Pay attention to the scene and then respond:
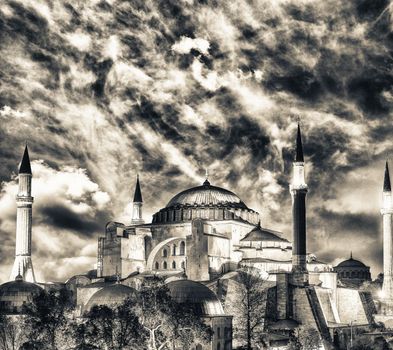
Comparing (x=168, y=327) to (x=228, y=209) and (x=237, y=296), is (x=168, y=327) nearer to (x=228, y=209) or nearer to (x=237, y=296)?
(x=237, y=296)

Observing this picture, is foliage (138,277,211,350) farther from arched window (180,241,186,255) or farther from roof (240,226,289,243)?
roof (240,226,289,243)

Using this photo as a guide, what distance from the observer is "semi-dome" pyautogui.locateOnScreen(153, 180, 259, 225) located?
63.2 meters

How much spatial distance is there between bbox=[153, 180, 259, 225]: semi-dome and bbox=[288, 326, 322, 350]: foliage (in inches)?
539

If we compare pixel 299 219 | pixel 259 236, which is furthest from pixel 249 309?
pixel 259 236

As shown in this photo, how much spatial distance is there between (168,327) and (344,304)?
21.2 metres

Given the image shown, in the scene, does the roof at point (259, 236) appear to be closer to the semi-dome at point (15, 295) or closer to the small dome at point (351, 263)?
the semi-dome at point (15, 295)

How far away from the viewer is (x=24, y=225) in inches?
2349

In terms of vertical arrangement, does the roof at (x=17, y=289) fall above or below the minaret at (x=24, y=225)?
below

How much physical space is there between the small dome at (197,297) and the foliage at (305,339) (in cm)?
415

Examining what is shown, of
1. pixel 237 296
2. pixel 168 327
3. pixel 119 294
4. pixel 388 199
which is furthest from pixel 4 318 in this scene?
pixel 388 199

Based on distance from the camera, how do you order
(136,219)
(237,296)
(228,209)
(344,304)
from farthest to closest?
(136,219) < (228,209) < (344,304) < (237,296)

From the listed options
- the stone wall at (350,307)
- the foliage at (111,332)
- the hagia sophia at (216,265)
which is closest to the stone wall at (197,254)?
the hagia sophia at (216,265)

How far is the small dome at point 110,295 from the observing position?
49.6 m

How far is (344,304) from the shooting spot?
5878 centimetres
